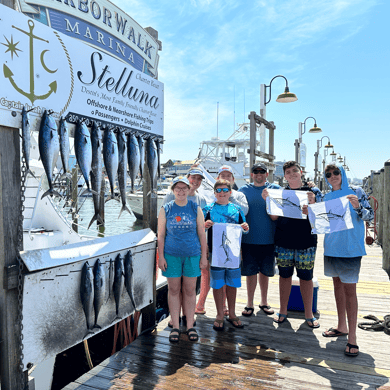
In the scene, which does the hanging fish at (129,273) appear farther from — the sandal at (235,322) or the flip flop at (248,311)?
the flip flop at (248,311)

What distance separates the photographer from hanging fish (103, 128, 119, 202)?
2475 millimetres

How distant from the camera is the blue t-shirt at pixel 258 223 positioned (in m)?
3.59

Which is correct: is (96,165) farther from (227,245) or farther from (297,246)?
(297,246)

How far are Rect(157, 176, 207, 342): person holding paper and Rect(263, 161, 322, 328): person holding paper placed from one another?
37.1 inches

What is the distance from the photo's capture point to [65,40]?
2.32 m

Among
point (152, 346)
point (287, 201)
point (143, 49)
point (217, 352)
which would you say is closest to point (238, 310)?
point (217, 352)

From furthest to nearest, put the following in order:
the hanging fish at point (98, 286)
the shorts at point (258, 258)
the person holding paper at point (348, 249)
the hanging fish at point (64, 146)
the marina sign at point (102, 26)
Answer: the shorts at point (258, 258)
the person holding paper at point (348, 249)
the hanging fish at point (98, 286)
the marina sign at point (102, 26)
the hanging fish at point (64, 146)

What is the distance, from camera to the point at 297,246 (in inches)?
132

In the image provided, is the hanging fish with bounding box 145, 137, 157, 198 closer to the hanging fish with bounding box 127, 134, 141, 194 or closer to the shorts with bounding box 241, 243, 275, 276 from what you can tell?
the hanging fish with bounding box 127, 134, 141, 194

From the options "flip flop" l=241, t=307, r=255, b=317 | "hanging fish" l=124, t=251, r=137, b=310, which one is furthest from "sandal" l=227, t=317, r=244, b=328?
"hanging fish" l=124, t=251, r=137, b=310

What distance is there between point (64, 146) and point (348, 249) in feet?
8.90

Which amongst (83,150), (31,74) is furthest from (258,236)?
(31,74)

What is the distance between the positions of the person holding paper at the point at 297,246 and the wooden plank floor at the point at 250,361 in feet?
1.56

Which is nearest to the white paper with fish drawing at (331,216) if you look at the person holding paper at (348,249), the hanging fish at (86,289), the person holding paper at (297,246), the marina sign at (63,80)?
the person holding paper at (348,249)
